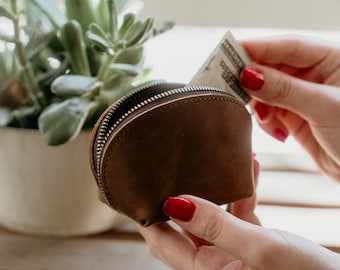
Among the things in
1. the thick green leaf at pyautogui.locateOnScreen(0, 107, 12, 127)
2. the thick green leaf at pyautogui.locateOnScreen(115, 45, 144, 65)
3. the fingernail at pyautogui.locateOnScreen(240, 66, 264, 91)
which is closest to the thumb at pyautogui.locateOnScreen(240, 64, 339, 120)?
the fingernail at pyautogui.locateOnScreen(240, 66, 264, 91)

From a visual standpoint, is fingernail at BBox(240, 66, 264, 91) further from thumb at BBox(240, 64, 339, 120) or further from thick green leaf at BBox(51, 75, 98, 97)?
thick green leaf at BBox(51, 75, 98, 97)

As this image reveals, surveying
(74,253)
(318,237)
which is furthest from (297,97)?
(74,253)

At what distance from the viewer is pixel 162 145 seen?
1.44 feet

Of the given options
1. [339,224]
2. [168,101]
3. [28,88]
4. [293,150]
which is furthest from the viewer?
[293,150]

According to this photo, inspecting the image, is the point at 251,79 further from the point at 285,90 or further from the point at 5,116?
the point at 5,116

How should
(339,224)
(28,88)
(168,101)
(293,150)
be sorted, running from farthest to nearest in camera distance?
(293,150) < (339,224) < (28,88) < (168,101)

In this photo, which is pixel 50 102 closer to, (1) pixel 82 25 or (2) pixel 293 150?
(1) pixel 82 25

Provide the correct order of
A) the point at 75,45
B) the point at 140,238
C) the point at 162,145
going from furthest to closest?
the point at 140,238 → the point at 75,45 → the point at 162,145

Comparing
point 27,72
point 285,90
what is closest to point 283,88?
point 285,90

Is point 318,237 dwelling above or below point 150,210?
below

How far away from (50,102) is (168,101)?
0.67 ft

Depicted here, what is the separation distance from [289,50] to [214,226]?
26cm

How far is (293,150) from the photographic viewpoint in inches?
35.1

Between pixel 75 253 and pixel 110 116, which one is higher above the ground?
pixel 110 116
